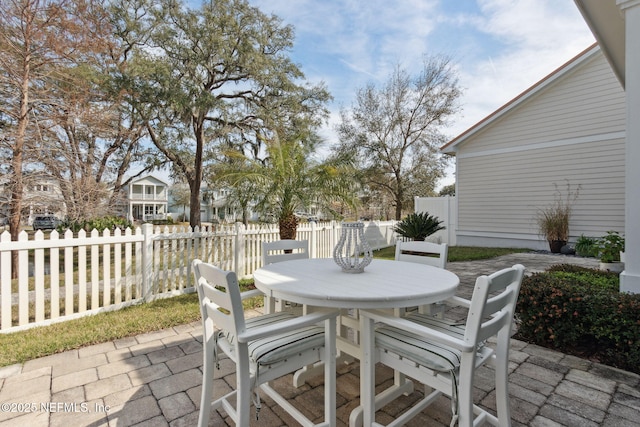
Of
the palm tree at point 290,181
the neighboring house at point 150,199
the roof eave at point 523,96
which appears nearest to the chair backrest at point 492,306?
the palm tree at point 290,181

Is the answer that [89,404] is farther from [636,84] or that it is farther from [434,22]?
[434,22]

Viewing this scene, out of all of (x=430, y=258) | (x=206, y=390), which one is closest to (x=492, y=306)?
(x=430, y=258)

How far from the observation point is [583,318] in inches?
105

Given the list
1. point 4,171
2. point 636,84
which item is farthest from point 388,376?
point 4,171

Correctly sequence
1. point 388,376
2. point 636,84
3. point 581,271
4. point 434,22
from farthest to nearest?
1. point 434,22
2. point 581,271
3. point 636,84
4. point 388,376

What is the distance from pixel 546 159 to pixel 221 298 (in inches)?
414

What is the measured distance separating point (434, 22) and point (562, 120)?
16.1 ft

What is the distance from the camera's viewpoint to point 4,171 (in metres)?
5.57

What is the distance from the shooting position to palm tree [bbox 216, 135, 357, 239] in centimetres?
526

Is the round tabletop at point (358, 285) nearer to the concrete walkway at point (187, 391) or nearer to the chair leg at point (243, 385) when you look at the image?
the chair leg at point (243, 385)

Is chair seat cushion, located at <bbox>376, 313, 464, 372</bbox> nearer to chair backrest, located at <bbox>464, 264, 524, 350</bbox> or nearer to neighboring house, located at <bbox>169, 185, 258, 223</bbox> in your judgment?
chair backrest, located at <bbox>464, 264, 524, 350</bbox>

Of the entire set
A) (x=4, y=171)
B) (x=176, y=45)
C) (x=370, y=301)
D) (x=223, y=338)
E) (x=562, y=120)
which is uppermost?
(x=176, y=45)

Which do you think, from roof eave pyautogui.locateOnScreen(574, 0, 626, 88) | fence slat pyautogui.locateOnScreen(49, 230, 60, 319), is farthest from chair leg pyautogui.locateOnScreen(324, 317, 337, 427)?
roof eave pyautogui.locateOnScreen(574, 0, 626, 88)

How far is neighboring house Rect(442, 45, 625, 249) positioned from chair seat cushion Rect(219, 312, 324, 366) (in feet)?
31.6
